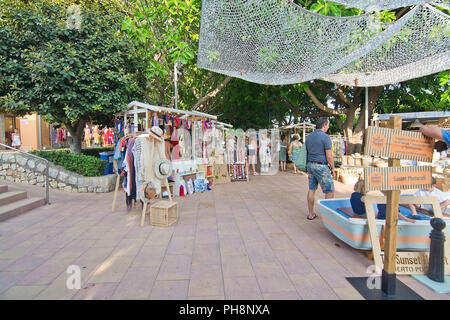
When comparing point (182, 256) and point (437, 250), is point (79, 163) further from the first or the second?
point (437, 250)

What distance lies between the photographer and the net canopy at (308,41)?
416 cm

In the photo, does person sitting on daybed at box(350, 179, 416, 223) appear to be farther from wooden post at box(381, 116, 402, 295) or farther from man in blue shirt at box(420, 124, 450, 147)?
man in blue shirt at box(420, 124, 450, 147)

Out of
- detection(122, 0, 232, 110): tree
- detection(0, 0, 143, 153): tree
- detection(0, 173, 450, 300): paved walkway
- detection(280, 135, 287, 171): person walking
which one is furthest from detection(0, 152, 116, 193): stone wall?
detection(280, 135, 287, 171): person walking

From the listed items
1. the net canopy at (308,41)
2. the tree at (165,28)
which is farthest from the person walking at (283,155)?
the net canopy at (308,41)

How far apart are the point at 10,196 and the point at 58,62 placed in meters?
3.39

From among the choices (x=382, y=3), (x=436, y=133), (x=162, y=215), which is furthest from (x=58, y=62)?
(x=436, y=133)

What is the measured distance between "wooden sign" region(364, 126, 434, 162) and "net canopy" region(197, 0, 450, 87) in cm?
250

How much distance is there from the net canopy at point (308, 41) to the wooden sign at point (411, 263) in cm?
335

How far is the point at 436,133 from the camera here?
2.39m

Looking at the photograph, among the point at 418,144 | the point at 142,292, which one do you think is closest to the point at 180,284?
the point at 142,292

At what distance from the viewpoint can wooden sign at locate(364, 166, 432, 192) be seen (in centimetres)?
240

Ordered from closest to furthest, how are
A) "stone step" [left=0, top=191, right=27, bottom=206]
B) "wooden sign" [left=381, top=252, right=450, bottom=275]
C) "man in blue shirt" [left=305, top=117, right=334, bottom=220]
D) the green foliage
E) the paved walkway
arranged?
the paved walkway < "wooden sign" [left=381, top=252, right=450, bottom=275] < "man in blue shirt" [left=305, top=117, right=334, bottom=220] < "stone step" [left=0, top=191, right=27, bottom=206] < the green foliage

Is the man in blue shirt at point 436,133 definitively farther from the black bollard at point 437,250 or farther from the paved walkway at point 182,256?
the paved walkway at point 182,256

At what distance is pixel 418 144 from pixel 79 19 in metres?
8.35
